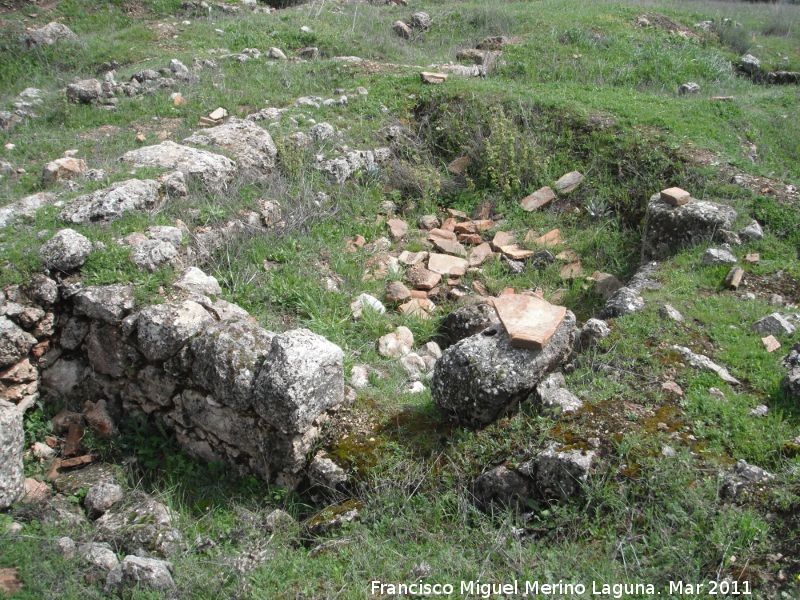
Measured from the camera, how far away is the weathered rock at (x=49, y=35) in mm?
11398

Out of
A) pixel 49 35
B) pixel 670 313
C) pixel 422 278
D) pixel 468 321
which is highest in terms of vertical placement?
pixel 49 35

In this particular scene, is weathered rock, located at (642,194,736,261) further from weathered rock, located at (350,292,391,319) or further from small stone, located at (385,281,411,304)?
weathered rock, located at (350,292,391,319)

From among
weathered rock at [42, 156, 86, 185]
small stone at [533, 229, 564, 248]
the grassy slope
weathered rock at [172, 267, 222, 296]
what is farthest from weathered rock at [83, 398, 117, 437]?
small stone at [533, 229, 564, 248]

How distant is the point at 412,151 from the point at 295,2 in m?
8.75

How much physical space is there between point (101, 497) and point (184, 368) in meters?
0.94

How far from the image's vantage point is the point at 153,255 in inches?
197

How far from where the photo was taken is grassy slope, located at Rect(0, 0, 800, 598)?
3.21 metres

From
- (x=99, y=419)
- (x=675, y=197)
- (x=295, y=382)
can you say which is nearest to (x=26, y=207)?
(x=99, y=419)

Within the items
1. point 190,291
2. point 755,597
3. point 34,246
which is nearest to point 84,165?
point 34,246

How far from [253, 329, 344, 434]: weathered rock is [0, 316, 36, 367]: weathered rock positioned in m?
1.88

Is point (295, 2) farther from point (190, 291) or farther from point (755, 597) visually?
point (755, 597)

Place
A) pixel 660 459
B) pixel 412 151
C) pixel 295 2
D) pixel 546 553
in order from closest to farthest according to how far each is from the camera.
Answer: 1. pixel 546 553
2. pixel 660 459
3. pixel 412 151
4. pixel 295 2

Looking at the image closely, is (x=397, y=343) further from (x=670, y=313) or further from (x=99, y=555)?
(x=99, y=555)

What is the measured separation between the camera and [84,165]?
657 centimetres
